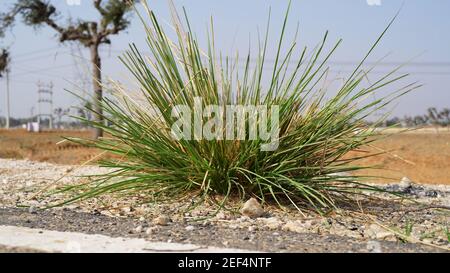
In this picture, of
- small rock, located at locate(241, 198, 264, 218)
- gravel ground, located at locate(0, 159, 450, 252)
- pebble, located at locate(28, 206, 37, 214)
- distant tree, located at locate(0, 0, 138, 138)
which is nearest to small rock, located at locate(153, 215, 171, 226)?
gravel ground, located at locate(0, 159, 450, 252)

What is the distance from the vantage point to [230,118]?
122 inches

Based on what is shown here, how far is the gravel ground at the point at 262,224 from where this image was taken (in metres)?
2.25

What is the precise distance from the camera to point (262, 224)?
8.62 ft

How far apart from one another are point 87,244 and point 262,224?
2.98 ft

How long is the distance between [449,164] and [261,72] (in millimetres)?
10267

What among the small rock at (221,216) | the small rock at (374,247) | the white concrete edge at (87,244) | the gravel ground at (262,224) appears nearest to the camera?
the white concrete edge at (87,244)

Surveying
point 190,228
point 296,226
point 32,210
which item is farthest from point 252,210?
point 32,210

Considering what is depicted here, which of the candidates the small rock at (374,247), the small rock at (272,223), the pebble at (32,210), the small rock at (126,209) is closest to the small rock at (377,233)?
the small rock at (374,247)

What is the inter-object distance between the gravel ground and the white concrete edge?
129 millimetres

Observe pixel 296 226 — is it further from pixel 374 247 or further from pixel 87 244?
pixel 87 244

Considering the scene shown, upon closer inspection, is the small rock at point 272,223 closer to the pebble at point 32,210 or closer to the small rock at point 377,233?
the small rock at point 377,233

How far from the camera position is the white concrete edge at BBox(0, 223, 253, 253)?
1.99 m

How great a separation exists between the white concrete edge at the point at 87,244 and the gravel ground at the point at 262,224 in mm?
129
